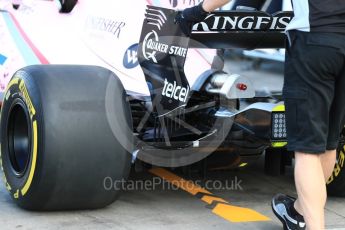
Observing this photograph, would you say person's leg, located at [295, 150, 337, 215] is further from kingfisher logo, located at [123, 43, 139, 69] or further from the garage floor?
kingfisher logo, located at [123, 43, 139, 69]

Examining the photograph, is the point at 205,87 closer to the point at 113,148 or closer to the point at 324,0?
the point at 113,148

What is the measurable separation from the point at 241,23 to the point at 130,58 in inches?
37.6

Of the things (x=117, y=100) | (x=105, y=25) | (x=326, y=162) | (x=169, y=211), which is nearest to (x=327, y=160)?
(x=326, y=162)

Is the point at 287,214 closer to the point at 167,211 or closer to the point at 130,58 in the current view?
the point at 167,211

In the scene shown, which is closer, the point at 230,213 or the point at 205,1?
the point at 205,1

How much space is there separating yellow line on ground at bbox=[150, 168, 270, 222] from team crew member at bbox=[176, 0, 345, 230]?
0.79 m

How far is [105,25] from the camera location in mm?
5168

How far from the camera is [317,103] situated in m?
3.73

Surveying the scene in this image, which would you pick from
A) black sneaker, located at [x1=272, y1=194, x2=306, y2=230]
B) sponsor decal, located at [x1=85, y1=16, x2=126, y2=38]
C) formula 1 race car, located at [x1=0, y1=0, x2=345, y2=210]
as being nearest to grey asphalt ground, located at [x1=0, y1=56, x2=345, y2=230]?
formula 1 race car, located at [x1=0, y1=0, x2=345, y2=210]

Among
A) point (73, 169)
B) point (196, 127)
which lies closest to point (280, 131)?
point (196, 127)

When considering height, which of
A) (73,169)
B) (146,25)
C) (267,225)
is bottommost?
(267,225)

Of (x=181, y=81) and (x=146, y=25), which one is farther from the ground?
(x=146, y=25)

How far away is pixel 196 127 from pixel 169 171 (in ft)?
3.78

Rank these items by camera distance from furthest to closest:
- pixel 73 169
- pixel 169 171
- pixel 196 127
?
pixel 169 171 < pixel 196 127 < pixel 73 169
